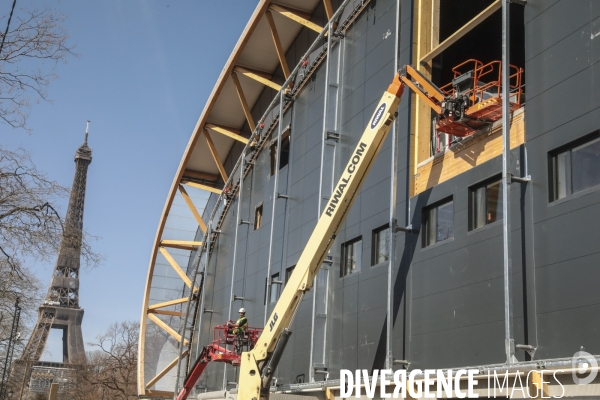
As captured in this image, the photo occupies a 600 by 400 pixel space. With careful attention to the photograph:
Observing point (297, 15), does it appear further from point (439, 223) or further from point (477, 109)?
point (477, 109)

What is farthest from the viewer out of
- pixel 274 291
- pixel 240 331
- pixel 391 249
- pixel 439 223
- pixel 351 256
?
pixel 274 291

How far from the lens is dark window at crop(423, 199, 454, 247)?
56.9ft

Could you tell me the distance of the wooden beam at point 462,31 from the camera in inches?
663

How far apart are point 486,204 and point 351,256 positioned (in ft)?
22.3

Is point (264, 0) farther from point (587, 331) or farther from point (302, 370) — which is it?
point (587, 331)

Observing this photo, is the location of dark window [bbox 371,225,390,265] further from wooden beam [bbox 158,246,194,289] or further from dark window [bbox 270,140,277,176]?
wooden beam [bbox 158,246,194,289]

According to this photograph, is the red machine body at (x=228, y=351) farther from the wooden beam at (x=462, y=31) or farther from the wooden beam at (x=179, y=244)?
the wooden beam at (x=179, y=244)

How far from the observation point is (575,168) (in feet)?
44.7

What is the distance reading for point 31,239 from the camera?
16.0 m

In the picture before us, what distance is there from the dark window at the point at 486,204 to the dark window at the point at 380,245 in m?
3.86

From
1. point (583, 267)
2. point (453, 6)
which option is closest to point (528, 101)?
point (583, 267)

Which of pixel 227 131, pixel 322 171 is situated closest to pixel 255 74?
pixel 227 131

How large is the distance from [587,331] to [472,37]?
1402 cm

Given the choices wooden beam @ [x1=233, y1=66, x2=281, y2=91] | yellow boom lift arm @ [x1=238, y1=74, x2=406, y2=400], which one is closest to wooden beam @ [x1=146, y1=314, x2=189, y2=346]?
wooden beam @ [x1=233, y1=66, x2=281, y2=91]
